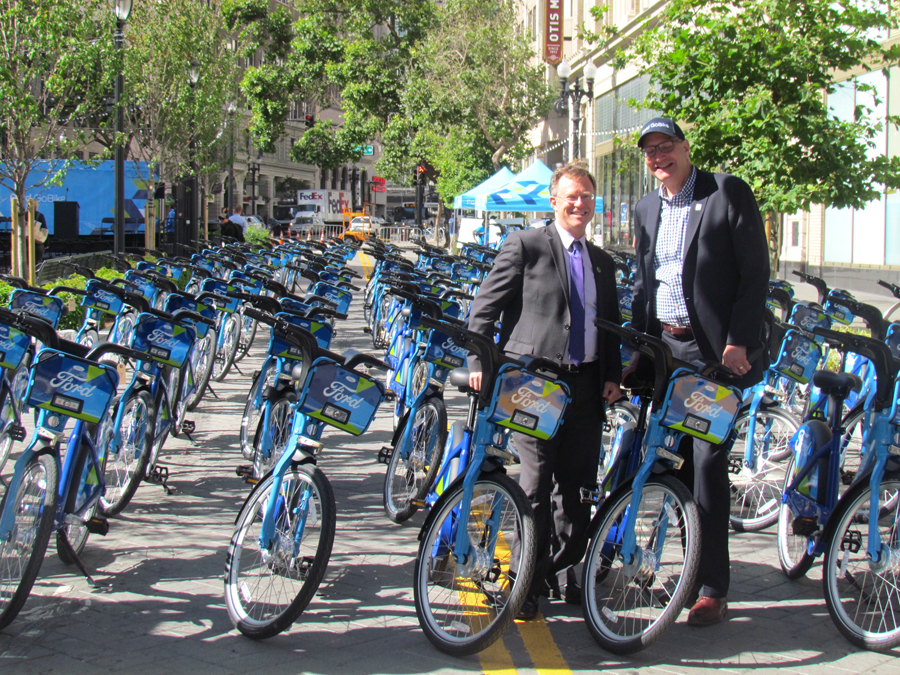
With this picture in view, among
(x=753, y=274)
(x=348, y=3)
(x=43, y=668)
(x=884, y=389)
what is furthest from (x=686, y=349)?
(x=348, y=3)

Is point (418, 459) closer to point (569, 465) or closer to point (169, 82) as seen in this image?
point (569, 465)

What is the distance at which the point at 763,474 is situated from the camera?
19.4ft

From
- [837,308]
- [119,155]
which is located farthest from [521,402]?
[119,155]

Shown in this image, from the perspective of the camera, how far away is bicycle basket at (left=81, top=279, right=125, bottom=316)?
803cm

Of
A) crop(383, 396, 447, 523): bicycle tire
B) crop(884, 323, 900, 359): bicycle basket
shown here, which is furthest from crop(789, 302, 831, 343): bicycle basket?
crop(383, 396, 447, 523): bicycle tire

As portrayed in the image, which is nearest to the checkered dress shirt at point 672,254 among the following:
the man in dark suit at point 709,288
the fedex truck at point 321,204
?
the man in dark suit at point 709,288

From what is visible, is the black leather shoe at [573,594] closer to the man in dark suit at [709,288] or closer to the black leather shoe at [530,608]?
the black leather shoe at [530,608]

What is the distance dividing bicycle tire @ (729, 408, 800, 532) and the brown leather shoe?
1.51 meters

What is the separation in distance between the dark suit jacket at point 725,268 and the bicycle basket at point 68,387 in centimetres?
259

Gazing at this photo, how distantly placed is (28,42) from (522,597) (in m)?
12.6

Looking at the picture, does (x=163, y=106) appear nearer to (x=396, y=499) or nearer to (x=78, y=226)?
(x=78, y=226)

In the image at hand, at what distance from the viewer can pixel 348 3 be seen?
4319 cm

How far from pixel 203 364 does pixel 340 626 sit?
4.98m

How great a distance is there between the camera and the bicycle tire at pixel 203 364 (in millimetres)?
8797
